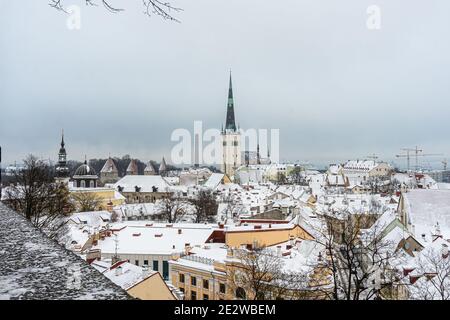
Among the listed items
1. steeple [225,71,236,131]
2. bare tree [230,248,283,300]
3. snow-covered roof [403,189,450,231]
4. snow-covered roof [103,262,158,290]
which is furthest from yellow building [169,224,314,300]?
steeple [225,71,236,131]

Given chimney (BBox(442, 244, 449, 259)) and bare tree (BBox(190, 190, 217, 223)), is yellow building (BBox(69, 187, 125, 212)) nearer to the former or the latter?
bare tree (BBox(190, 190, 217, 223))

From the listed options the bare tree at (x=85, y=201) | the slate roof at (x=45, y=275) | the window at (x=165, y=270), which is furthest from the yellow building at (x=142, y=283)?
the bare tree at (x=85, y=201)

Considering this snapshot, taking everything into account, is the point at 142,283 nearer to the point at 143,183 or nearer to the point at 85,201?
the point at 85,201

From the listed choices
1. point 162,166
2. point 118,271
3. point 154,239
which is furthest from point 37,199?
point 162,166

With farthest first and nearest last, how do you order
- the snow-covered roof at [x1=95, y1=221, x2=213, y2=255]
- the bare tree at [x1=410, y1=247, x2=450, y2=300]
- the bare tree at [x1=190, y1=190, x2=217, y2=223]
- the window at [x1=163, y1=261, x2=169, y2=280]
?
the bare tree at [x1=190, y1=190, x2=217, y2=223] < the snow-covered roof at [x1=95, y1=221, x2=213, y2=255] < the window at [x1=163, y1=261, x2=169, y2=280] < the bare tree at [x1=410, y1=247, x2=450, y2=300]
